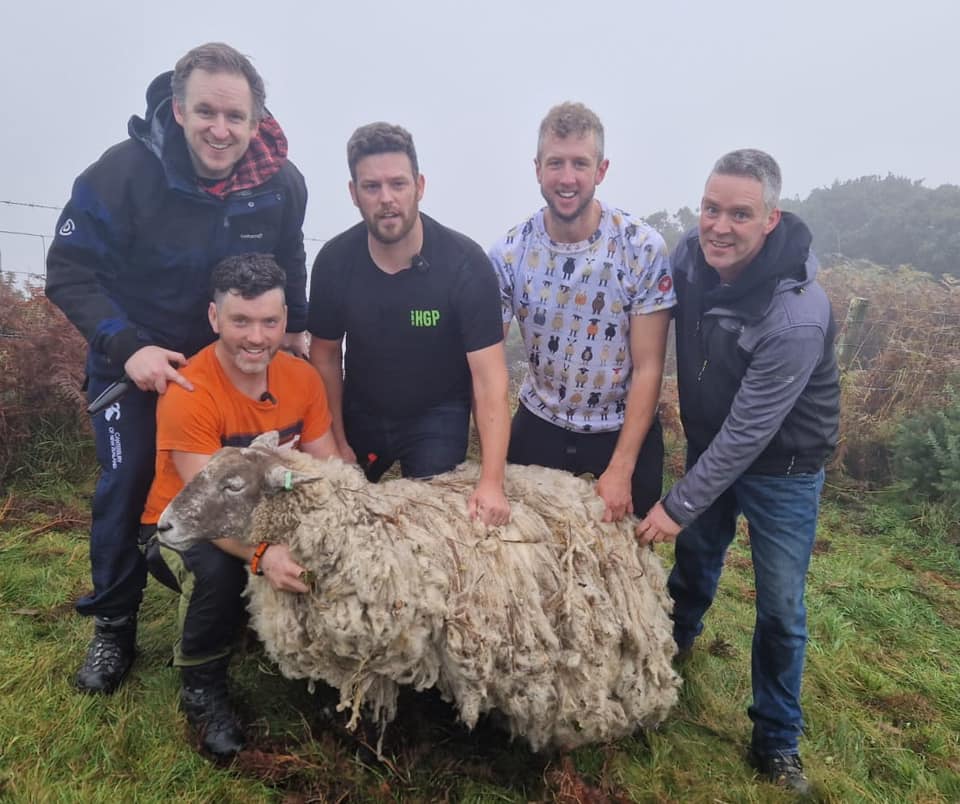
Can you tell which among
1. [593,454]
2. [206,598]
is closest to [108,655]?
[206,598]

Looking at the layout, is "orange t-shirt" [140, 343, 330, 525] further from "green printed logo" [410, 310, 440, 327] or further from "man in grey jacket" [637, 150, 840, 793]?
"man in grey jacket" [637, 150, 840, 793]

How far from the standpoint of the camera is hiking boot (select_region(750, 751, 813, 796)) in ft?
10.6

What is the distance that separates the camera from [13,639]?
12.0ft

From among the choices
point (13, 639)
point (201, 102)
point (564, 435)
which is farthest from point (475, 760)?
point (201, 102)

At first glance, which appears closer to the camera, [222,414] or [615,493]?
[222,414]

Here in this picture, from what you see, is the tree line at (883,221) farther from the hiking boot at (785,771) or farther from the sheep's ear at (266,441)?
the sheep's ear at (266,441)

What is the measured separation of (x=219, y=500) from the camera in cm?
271

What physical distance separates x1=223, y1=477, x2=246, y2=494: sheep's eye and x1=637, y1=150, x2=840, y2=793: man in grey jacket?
199 cm

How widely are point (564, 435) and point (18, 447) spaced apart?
15.2 feet

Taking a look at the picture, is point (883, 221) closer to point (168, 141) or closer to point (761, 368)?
point (761, 368)

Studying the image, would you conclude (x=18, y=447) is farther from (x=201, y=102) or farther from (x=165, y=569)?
(x=201, y=102)

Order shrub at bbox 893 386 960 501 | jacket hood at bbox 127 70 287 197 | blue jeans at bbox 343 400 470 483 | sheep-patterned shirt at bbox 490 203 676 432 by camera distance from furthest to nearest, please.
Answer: shrub at bbox 893 386 960 501
blue jeans at bbox 343 400 470 483
sheep-patterned shirt at bbox 490 203 676 432
jacket hood at bbox 127 70 287 197

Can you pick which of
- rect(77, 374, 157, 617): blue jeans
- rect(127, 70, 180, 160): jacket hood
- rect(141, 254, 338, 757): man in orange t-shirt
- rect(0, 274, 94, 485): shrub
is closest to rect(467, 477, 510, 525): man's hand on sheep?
rect(141, 254, 338, 757): man in orange t-shirt

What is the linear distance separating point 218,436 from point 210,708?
4.19 feet
